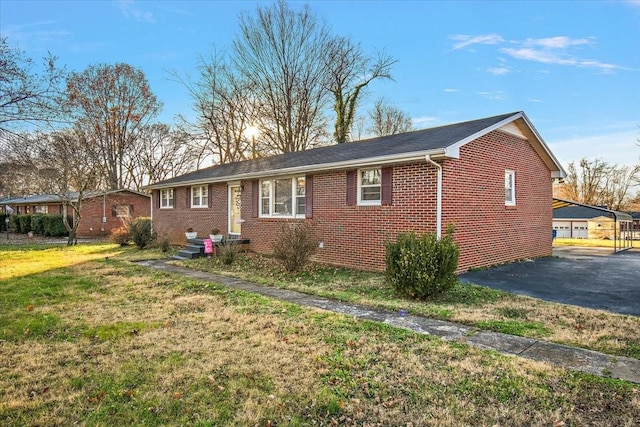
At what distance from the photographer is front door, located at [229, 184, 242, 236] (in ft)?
50.2

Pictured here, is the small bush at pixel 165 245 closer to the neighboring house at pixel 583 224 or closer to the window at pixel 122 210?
the window at pixel 122 210

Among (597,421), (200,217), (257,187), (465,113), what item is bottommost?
(597,421)

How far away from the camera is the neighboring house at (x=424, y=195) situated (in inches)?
364

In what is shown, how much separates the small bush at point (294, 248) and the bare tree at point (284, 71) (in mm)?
18404

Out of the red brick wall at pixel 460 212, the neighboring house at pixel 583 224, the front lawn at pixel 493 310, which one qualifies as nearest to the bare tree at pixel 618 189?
the neighboring house at pixel 583 224

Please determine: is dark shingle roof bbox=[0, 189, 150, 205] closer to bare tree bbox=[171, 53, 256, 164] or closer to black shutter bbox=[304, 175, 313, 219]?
bare tree bbox=[171, 53, 256, 164]

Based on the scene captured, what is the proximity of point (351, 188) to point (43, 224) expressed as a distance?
89.1 ft

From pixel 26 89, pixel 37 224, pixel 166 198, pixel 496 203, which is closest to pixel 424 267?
pixel 496 203

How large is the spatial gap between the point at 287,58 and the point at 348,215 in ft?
65.9

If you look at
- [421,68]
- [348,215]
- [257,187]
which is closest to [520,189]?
[348,215]

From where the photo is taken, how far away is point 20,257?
14.3 m

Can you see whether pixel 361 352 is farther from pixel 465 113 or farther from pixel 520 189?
pixel 465 113

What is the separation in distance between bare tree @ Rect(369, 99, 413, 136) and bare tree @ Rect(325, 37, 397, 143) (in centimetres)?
614

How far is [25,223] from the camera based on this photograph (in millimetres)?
30812
